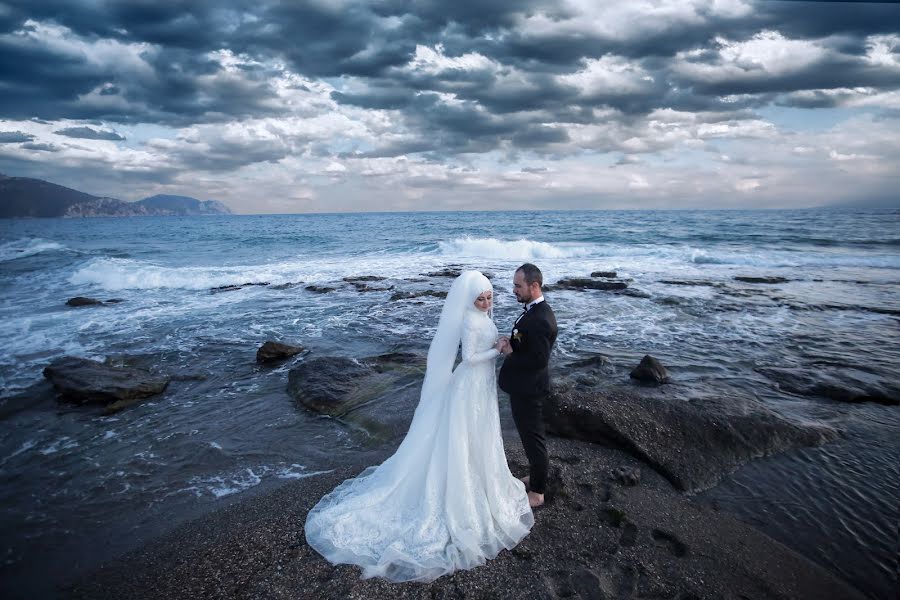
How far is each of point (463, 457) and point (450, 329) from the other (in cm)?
131

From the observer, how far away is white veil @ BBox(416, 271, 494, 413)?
4.46 m

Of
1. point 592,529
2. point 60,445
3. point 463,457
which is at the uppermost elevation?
point 463,457

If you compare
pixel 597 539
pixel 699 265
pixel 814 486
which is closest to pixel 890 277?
pixel 699 265

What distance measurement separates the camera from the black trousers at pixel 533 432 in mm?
4730

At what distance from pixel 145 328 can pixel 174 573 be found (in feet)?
42.2

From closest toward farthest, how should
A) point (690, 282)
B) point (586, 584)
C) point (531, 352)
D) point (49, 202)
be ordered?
point (586, 584), point (531, 352), point (690, 282), point (49, 202)

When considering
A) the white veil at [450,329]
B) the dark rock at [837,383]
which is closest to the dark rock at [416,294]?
the dark rock at [837,383]

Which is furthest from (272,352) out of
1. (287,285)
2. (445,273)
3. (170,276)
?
(170,276)

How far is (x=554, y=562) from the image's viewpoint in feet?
13.7

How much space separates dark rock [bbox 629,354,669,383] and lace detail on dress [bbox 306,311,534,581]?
535 cm

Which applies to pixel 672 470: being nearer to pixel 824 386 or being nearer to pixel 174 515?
pixel 824 386

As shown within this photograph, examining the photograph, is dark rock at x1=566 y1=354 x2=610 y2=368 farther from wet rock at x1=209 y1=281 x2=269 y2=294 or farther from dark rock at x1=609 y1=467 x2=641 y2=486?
wet rock at x1=209 y1=281 x2=269 y2=294

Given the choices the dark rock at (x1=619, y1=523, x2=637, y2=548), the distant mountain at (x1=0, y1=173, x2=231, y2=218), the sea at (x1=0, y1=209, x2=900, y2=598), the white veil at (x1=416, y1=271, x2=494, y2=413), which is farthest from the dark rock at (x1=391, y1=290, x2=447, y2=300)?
the distant mountain at (x1=0, y1=173, x2=231, y2=218)

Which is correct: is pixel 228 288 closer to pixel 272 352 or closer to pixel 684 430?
pixel 272 352
